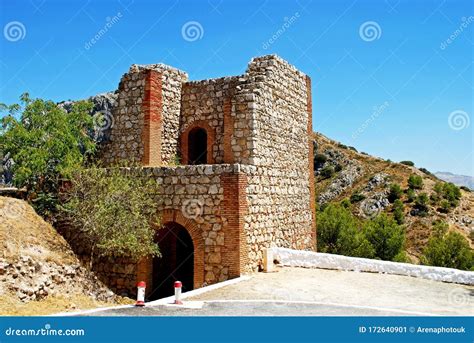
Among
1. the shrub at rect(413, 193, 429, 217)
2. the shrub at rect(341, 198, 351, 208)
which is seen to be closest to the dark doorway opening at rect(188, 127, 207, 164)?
the shrub at rect(341, 198, 351, 208)

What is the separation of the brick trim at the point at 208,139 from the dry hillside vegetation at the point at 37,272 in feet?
17.9

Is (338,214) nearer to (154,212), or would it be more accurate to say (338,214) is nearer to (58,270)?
(154,212)

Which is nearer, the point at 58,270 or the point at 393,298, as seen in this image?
the point at 393,298

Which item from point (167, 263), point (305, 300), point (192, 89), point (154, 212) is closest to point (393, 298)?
point (305, 300)

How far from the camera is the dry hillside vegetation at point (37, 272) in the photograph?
9.80 meters

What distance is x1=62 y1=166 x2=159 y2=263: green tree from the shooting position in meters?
12.1

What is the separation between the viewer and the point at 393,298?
9.66 meters

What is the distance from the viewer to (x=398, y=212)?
154ft

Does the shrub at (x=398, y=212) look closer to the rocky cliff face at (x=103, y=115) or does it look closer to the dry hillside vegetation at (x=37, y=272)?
the rocky cliff face at (x=103, y=115)

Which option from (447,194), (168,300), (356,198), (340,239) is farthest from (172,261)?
(447,194)

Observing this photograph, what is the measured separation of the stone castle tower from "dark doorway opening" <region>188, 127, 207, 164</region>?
4cm

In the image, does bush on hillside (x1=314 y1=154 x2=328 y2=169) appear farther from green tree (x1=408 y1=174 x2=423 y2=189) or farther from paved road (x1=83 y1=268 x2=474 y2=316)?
paved road (x1=83 y1=268 x2=474 y2=316)

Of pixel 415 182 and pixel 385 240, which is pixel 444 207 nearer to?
pixel 415 182

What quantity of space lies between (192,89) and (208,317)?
1070 centimetres
